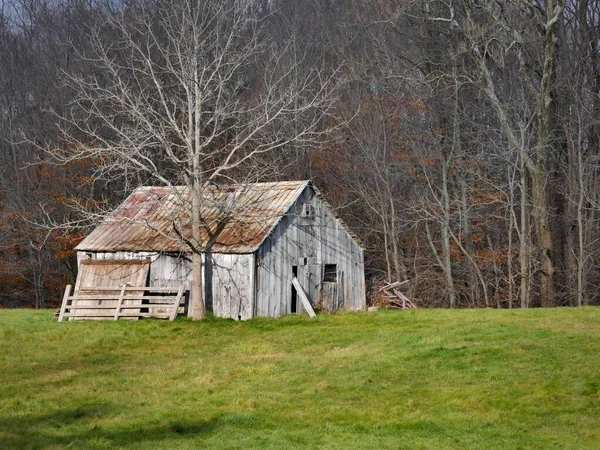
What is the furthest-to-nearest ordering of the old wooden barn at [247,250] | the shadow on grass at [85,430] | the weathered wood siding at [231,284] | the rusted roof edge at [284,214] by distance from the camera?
the old wooden barn at [247,250] < the weathered wood siding at [231,284] < the rusted roof edge at [284,214] < the shadow on grass at [85,430]

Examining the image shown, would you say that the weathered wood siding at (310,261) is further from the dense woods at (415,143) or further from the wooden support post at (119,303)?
the wooden support post at (119,303)

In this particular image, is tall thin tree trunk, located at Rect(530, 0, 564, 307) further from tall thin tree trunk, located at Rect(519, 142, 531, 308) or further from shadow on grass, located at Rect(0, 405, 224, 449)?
shadow on grass, located at Rect(0, 405, 224, 449)

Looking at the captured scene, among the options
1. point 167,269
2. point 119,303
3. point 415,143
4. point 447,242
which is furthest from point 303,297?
point 415,143

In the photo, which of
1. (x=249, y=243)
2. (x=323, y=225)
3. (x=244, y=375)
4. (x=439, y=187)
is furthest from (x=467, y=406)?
(x=439, y=187)

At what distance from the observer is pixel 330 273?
3247 cm

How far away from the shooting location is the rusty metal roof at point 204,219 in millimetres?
28844

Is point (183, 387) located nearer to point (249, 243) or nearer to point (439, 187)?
point (249, 243)

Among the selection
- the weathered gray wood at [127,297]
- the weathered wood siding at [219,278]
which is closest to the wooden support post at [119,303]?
the weathered gray wood at [127,297]

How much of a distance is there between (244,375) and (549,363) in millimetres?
6326

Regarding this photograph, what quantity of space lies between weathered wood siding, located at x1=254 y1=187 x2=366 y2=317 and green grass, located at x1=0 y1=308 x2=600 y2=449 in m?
2.74

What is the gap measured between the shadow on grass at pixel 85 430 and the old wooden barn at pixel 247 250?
12695mm

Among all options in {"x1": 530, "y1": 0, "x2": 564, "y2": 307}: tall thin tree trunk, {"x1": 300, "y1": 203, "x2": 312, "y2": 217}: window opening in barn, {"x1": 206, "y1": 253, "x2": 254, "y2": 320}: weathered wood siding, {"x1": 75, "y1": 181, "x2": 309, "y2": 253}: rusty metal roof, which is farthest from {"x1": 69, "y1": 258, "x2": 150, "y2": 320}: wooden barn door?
{"x1": 530, "y1": 0, "x2": 564, "y2": 307}: tall thin tree trunk

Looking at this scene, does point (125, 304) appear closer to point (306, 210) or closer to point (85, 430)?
point (306, 210)

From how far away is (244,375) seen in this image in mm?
19297
